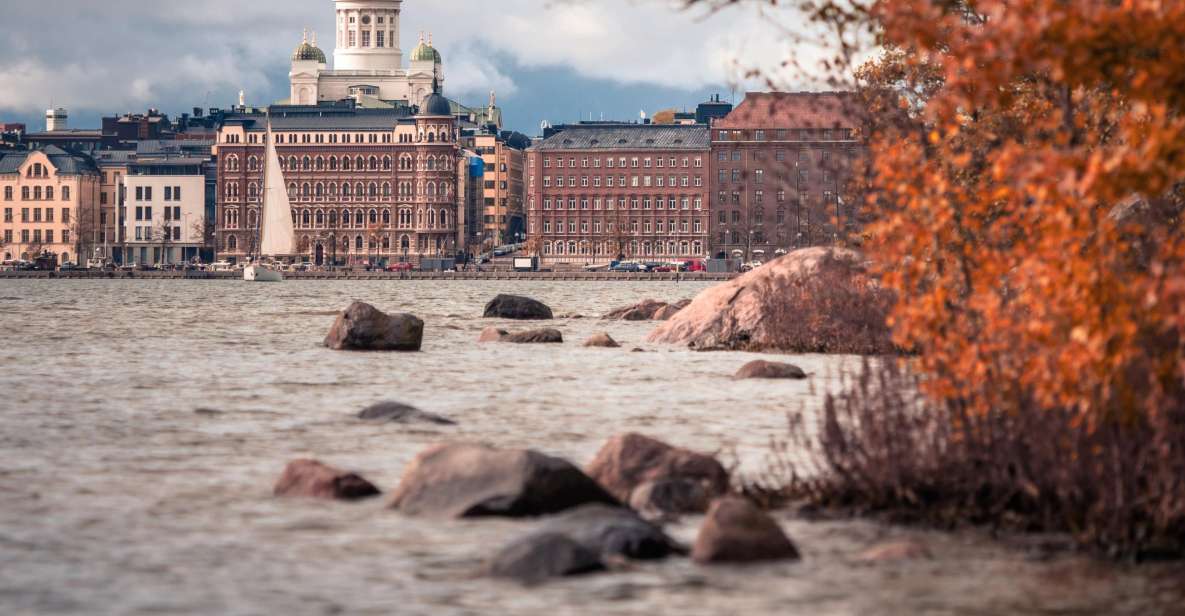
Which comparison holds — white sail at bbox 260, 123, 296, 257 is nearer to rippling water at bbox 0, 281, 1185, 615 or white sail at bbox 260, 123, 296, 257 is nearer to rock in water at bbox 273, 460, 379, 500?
rippling water at bbox 0, 281, 1185, 615

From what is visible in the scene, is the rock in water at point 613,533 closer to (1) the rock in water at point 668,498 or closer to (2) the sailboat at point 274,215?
(1) the rock in water at point 668,498

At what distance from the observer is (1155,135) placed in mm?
10398

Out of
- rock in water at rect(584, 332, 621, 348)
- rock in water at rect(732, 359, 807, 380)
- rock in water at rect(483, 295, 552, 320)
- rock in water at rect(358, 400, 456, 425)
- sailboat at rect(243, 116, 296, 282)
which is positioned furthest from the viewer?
sailboat at rect(243, 116, 296, 282)

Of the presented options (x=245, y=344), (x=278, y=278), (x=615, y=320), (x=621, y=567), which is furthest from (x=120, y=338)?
(x=278, y=278)

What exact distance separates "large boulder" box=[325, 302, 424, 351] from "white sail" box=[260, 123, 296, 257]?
3928 inches

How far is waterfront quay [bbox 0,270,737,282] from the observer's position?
172 metres

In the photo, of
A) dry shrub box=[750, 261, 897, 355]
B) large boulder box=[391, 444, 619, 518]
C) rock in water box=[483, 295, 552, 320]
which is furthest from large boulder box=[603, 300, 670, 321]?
large boulder box=[391, 444, 619, 518]

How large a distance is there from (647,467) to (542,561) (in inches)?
134

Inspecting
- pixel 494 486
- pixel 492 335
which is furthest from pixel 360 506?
pixel 492 335

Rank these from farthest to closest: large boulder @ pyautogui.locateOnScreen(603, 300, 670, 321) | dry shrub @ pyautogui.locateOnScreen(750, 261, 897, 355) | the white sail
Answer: the white sail
large boulder @ pyautogui.locateOnScreen(603, 300, 670, 321)
dry shrub @ pyautogui.locateOnScreen(750, 261, 897, 355)

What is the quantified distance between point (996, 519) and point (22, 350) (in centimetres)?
3278

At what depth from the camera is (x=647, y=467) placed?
15.7 meters

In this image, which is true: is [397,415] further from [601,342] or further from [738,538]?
[601,342]

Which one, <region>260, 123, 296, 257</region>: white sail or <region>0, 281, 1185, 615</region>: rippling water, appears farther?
<region>260, 123, 296, 257</region>: white sail
